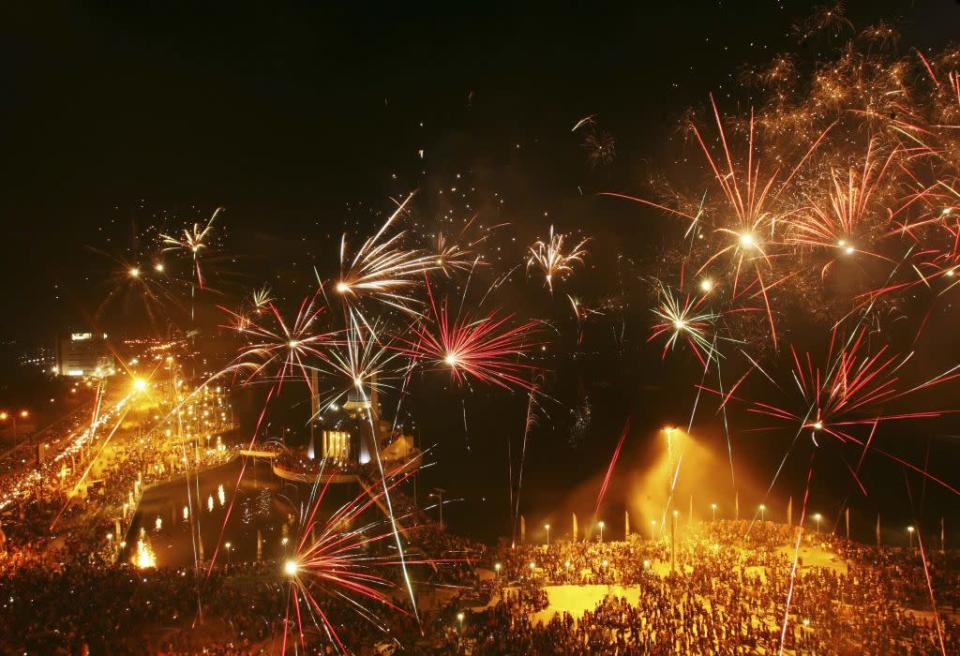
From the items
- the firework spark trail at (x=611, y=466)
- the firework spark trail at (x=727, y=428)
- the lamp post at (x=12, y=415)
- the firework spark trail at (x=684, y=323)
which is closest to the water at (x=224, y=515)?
the lamp post at (x=12, y=415)

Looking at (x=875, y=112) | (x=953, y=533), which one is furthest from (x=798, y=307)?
(x=875, y=112)

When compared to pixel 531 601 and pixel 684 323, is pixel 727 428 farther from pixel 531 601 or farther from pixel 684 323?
pixel 531 601

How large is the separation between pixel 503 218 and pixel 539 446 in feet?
24.9

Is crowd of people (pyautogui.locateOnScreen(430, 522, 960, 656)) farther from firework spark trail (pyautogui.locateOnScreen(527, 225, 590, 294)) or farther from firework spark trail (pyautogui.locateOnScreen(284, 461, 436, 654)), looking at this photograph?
firework spark trail (pyautogui.locateOnScreen(527, 225, 590, 294))

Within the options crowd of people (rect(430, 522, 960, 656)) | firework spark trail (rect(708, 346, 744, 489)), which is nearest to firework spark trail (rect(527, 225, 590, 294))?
firework spark trail (rect(708, 346, 744, 489))

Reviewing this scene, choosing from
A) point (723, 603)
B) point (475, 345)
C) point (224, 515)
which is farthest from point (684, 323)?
point (224, 515)

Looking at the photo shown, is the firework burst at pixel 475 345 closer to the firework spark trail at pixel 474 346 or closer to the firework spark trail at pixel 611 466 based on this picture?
the firework spark trail at pixel 474 346

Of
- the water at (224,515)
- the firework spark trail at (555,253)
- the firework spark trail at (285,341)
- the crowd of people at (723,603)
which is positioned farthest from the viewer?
the firework spark trail at (285,341)

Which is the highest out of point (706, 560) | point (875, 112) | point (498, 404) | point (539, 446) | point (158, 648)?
point (875, 112)

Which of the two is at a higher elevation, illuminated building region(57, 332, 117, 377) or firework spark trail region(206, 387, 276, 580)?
illuminated building region(57, 332, 117, 377)

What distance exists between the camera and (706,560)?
10031 millimetres

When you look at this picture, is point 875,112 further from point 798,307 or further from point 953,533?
point 953,533

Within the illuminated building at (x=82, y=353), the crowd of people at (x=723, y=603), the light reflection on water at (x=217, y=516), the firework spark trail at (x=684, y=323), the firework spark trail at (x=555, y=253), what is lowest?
the crowd of people at (x=723, y=603)

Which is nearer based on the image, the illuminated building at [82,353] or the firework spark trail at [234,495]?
the firework spark trail at [234,495]
